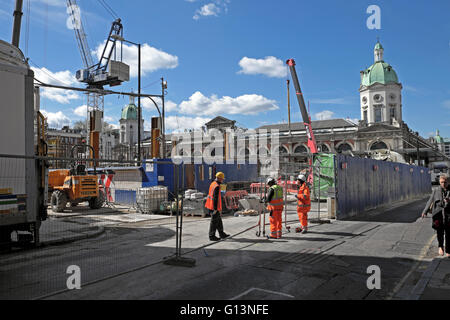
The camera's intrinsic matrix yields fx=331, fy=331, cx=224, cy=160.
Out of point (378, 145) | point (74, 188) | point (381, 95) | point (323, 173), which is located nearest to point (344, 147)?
point (378, 145)

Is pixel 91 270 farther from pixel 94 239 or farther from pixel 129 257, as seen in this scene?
pixel 94 239

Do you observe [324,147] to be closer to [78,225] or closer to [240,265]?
[78,225]

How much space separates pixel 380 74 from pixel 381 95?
5.30 m

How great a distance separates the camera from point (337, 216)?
1376 centimetres

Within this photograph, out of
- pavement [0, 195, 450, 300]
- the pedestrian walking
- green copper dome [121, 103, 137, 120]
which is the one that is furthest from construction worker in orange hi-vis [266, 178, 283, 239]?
green copper dome [121, 103, 137, 120]

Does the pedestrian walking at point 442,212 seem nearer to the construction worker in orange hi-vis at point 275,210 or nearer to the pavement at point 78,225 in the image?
the construction worker in orange hi-vis at point 275,210

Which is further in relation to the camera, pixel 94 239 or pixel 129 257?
pixel 94 239

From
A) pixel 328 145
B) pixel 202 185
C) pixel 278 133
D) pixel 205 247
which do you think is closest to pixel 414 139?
pixel 328 145

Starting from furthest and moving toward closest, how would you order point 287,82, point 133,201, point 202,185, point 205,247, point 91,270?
point 287,82 < point 202,185 < point 133,201 < point 205,247 < point 91,270

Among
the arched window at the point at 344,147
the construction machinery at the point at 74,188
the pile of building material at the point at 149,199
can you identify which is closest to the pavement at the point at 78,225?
the pile of building material at the point at 149,199

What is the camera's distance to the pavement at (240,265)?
5.08 meters

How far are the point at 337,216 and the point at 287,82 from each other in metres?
37.9

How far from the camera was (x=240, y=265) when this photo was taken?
21.5 feet
